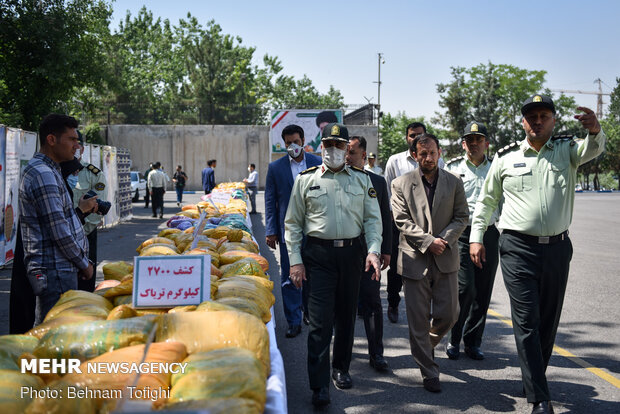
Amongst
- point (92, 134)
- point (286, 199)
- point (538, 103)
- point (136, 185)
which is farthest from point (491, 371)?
point (92, 134)

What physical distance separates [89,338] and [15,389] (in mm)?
442

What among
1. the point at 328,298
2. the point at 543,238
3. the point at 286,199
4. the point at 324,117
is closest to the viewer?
the point at 543,238

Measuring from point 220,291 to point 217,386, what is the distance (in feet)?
4.55

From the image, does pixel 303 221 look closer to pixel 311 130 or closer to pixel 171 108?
pixel 311 130

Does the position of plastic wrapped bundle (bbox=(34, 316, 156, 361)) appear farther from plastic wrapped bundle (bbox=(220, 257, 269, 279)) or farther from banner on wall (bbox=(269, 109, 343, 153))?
banner on wall (bbox=(269, 109, 343, 153))

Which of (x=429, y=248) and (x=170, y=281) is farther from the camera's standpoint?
(x=429, y=248)

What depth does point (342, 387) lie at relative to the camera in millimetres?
4539

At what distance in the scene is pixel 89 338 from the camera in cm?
258

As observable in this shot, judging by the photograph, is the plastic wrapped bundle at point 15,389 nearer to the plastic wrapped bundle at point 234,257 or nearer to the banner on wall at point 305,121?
the plastic wrapped bundle at point 234,257

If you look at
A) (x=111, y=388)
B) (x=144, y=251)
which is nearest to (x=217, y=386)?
(x=111, y=388)

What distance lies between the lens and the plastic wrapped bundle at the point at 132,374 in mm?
2248

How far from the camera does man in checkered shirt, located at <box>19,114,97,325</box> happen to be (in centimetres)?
361

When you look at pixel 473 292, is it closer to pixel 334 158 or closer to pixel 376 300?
pixel 376 300

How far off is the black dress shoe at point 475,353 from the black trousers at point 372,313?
94cm
